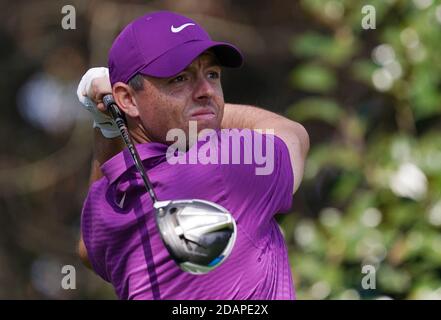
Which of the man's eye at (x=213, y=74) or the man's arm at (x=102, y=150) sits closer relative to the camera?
the man's eye at (x=213, y=74)

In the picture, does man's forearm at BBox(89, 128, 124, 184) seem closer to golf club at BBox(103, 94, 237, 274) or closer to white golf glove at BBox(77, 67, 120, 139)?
white golf glove at BBox(77, 67, 120, 139)

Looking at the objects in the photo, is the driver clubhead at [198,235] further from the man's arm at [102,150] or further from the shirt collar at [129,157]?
the man's arm at [102,150]

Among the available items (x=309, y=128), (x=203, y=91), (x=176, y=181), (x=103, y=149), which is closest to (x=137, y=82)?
(x=203, y=91)

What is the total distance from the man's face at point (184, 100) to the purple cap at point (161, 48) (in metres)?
0.04

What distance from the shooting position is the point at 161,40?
3338 millimetres

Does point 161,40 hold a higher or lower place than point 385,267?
higher

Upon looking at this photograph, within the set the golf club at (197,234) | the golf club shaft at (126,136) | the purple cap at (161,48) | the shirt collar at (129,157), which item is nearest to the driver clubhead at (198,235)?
the golf club at (197,234)

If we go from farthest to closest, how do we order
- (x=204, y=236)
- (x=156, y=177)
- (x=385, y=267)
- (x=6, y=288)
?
1. (x=6, y=288)
2. (x=385, y=267)
3. (x=156, y=177)
4. (x=204, y=236)

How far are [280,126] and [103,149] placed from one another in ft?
1.95

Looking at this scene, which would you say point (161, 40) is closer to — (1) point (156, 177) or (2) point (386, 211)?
(1) point (156, 177)

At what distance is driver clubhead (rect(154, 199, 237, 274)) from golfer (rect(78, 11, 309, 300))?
249 mm

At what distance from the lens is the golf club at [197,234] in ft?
9.62
